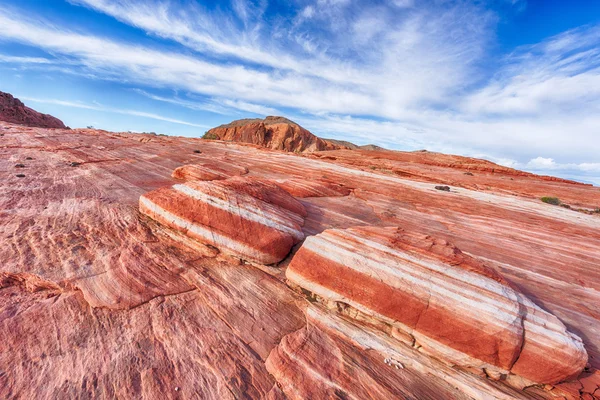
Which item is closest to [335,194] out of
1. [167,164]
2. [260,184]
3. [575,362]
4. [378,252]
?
[260,184]

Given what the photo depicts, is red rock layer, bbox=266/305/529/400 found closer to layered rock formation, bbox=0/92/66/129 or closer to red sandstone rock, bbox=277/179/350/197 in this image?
red sandstone rock, bbox=277/179/350/197

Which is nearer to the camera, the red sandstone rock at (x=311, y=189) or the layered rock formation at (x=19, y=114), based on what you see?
the red sandstone rock at (x=311, y=189)

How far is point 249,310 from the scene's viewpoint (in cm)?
627

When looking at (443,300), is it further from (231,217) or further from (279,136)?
(279,136)

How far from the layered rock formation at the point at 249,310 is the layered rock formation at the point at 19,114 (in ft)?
265

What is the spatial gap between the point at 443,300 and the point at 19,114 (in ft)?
337

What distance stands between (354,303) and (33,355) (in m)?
6.32

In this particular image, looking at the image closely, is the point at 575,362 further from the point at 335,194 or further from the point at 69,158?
the point at 69,158

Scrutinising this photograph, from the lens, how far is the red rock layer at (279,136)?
263 feet

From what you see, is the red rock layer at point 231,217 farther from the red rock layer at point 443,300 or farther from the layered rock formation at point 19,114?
the layered rock formation at point 19,114

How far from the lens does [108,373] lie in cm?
452

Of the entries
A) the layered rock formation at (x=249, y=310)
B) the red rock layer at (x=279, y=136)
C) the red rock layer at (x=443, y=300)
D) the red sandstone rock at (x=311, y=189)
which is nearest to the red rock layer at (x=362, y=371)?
the layered rock formation at (x=249, y=310)

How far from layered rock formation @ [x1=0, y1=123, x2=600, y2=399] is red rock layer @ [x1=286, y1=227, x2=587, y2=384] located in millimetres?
35

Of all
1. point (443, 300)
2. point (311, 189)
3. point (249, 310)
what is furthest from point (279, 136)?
point (443, 300)
